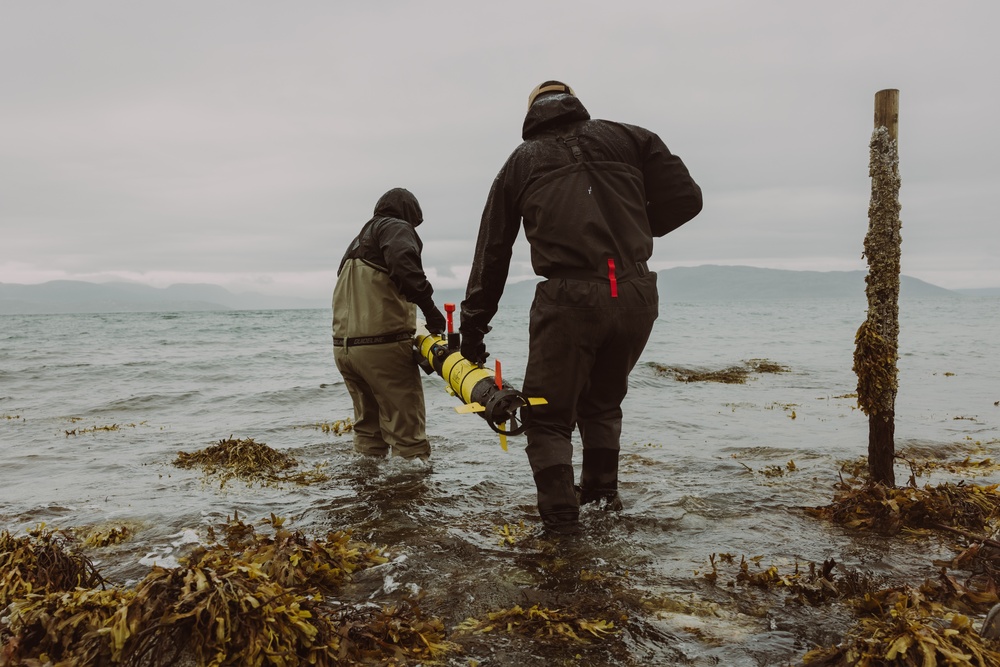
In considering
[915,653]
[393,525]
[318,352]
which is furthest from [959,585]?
[318,352]

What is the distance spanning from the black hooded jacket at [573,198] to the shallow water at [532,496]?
1791 millimetres

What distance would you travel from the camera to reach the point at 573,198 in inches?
168

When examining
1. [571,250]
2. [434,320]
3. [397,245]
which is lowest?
[434,320]

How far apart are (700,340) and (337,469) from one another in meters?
25.6

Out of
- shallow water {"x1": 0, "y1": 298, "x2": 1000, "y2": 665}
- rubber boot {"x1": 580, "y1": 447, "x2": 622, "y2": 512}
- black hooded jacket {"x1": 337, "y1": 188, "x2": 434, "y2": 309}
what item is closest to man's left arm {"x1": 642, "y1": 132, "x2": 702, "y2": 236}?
rubber boot {"x1": 580, "y1": 447, "x2": 622, "y2": 512}

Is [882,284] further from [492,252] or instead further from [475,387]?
[475,387]

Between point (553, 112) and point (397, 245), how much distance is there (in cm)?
240

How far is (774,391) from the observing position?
1347 centimetres

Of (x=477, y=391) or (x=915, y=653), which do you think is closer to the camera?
(x=915, y=653)

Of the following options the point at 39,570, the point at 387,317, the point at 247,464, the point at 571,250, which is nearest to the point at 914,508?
the point at 571,250

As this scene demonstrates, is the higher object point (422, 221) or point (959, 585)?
point (422, 221)

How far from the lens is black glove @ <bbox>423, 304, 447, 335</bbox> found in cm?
645

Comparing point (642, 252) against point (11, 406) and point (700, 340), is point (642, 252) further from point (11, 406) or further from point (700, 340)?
point (700, 340)

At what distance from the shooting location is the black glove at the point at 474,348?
4828mm
